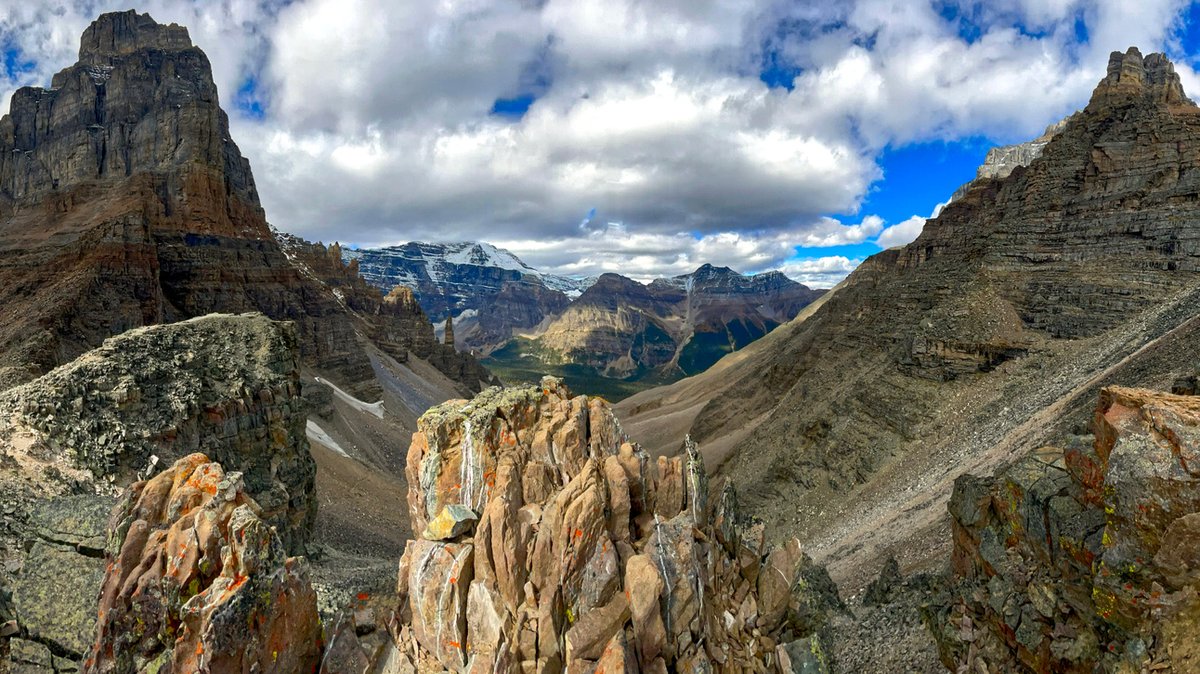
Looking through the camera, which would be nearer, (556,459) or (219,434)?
(556,459)

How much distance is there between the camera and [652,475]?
17.6 m

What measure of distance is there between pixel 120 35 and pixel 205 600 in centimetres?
12868

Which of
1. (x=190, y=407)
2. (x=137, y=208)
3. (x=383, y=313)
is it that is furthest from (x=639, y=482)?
(x=383, y=313)

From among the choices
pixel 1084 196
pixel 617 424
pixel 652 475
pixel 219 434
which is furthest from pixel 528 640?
pixel 1084 196

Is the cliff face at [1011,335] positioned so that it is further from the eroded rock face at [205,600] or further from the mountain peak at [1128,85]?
the eroded rock face at [205,600]

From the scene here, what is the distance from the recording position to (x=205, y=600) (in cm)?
1228

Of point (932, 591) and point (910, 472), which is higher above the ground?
point (932, 591)

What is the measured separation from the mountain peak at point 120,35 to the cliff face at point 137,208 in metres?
0.20

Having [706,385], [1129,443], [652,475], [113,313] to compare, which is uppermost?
[113,313]

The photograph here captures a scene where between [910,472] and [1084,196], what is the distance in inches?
1410

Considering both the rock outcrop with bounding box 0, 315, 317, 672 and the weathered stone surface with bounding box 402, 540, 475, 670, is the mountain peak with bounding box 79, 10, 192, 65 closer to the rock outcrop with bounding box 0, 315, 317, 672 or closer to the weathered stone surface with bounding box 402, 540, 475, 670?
the rock outcrop with bounding box 0, 315, 317, 672

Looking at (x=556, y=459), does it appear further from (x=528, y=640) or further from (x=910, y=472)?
(x=910, y=472)

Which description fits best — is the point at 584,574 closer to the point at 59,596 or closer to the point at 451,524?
the point at 451,524

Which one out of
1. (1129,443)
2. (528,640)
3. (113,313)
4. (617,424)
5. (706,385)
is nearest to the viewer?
(1129,443)
